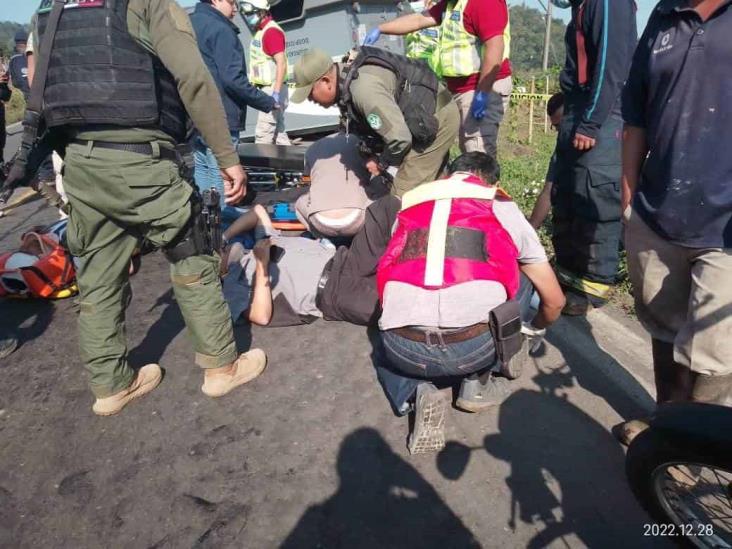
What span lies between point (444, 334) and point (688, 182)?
1.03 m

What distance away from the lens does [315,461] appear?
2221mm

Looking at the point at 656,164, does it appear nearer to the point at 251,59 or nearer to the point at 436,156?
the point at 436,156

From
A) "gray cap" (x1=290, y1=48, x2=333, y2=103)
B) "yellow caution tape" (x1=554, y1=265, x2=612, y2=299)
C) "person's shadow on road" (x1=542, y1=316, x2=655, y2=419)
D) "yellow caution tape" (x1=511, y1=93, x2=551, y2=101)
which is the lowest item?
"yellow caution tape" (x1=511, y1=93, x2=551, y2=101)

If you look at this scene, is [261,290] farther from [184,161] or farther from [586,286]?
[586,286]

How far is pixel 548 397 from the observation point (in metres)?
2.51

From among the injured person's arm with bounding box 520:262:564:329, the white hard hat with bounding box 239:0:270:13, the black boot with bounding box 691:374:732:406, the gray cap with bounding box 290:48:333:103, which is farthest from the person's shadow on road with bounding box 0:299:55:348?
the white hard hat with bounding box 239:0:270:13

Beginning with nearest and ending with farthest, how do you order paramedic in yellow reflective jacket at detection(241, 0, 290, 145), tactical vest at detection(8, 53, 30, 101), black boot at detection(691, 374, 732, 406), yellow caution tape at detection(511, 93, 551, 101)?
1. black boot at detection(691, 374, 732, 406)
2. paramedic in yellow reflective jacket at detection(241, 0, 290, 145)
3. tactical vest at detection(8, 53, 30, 101)
4. yellow caution tape at detection(511, 93, 551, 101)

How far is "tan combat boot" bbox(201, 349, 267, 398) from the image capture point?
264 centimetres

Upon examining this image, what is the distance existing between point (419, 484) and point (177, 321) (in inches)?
83.2

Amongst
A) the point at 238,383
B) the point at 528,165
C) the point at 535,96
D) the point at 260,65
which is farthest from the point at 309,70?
the point at 535,96

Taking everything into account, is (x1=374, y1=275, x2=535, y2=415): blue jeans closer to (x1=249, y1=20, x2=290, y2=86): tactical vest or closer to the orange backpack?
the orange backpack

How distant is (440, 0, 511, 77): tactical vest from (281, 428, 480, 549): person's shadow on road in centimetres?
294

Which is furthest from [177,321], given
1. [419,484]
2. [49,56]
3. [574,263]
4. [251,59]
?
[251,59]

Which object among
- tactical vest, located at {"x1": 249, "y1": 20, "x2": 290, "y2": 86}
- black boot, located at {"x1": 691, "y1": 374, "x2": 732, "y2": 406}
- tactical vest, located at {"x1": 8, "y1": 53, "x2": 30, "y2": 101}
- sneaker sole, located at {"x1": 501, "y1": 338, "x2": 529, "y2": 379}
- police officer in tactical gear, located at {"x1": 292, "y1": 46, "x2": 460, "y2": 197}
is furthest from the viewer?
tactical vest, located at {"x1": 8, "y1": 53, "x2": 30, "y2": 101}
